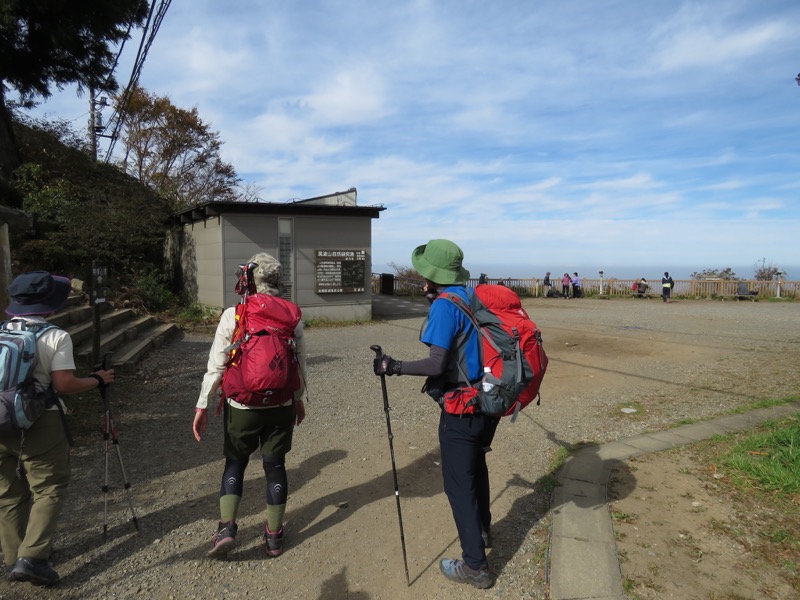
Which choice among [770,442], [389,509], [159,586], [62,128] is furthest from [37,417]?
[62,128]

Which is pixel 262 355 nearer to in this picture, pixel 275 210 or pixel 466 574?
pixel 466 574

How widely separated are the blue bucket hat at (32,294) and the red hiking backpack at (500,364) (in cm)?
213

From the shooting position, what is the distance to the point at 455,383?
2.74 m

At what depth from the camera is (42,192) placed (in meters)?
13.8

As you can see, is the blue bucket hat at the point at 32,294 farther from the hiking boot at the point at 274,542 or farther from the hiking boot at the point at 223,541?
the hiking boot at the point at 274,542

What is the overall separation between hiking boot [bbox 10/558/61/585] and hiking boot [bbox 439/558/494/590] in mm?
2098

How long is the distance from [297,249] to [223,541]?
1174 centimetres

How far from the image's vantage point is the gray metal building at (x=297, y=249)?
13.5 metres

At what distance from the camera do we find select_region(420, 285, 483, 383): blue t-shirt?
8.61ft

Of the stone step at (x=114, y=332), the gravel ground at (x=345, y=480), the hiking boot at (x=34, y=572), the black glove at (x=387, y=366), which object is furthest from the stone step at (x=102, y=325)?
the black glove at (x=387, y=366)

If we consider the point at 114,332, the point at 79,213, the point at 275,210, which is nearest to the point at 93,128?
the point at 79,213

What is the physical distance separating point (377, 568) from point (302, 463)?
5.68 ft

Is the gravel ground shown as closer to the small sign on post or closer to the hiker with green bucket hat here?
the hiker with green bucket hat

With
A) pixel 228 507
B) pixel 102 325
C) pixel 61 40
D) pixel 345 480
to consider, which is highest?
pixel 61 40
